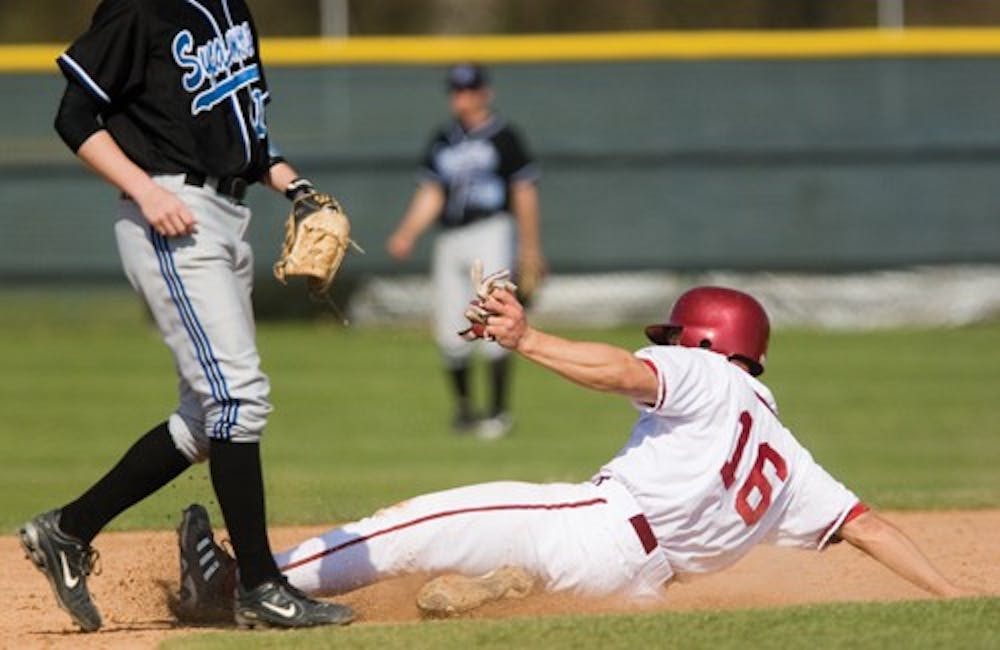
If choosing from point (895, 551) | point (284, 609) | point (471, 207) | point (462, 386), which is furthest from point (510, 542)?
point (471, 207)

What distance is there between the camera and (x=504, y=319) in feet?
14.2

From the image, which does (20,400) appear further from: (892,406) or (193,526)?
(193,526)

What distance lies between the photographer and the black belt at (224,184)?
4707 millimetres

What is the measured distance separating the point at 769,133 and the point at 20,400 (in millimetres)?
6474

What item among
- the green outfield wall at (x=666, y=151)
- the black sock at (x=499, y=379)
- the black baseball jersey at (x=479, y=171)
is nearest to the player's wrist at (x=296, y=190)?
the black sock at (x=499, y=379)

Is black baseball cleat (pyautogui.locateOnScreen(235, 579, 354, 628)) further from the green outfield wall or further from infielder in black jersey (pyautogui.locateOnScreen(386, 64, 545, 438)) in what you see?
the green outfield wall

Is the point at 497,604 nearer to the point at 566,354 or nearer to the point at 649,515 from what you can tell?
the point at 649,515

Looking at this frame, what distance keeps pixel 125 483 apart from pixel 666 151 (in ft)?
34.7

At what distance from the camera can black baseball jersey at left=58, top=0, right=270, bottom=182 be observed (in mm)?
4613

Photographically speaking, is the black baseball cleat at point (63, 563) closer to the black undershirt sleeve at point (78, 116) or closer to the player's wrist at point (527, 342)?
the black undershirt sleeve at point (78, 116)

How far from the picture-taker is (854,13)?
16609 mm

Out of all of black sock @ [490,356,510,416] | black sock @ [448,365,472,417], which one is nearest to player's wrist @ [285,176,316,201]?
black sock @ [490,356,510,416]

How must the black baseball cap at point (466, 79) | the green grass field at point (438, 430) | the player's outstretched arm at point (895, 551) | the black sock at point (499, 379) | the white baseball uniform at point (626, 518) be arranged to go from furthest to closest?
the black baseball cap at point (466, 79), the black sock at point (499, 379), the player's outstretched arm at point (895, 551), the white baseball uniform at point (626, 518), the green grass field at point (438, 430)

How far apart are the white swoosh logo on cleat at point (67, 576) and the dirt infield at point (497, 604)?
14 centimetres
